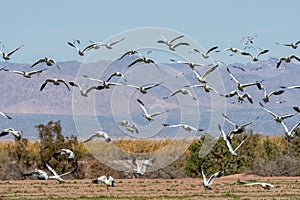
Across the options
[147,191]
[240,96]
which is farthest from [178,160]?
[240,96]

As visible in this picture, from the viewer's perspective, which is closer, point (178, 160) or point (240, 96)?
point (240, 96)

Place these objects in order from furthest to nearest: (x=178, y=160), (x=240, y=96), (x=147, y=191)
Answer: (x=178, y=160)
(x=147, y=191)
(x=240, y=96)

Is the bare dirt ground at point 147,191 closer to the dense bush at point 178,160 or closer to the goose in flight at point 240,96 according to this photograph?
the dense bush at point 178,160

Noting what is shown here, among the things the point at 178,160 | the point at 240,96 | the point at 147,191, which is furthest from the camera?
the point at 178,160

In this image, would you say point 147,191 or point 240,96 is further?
point 147,191

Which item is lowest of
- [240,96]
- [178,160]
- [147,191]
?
[178,160]

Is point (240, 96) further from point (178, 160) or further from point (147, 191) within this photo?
point (178, 160)

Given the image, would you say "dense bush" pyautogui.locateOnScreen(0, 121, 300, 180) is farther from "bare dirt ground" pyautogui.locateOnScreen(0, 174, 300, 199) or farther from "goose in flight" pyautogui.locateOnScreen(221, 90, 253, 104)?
"goose in flight" pyautogui.locateOnScreen(221, 90, 253, 104)

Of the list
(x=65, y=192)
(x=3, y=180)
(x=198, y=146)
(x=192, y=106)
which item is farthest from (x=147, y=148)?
(x=65, y=192)

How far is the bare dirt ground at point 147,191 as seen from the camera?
38.9 meters

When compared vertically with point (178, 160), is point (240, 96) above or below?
above

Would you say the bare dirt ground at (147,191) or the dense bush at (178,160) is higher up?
the bare dirt ground at (147,191)

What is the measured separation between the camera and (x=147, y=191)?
140ft

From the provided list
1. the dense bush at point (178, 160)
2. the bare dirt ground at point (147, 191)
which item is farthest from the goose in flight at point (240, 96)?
the dense bush at point (178, 160)
